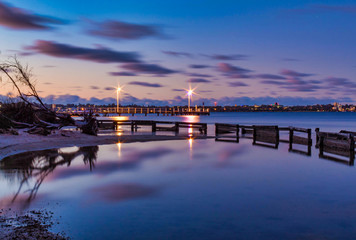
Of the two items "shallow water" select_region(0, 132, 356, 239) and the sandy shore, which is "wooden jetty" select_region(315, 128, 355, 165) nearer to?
"shallow water" select_region(0, 132, 356, 239)

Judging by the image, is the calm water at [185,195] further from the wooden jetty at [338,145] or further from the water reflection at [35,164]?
the wooden jetty at [338,145]

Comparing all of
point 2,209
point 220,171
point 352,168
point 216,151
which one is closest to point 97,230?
point 2,209

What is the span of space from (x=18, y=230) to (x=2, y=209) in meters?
2.24

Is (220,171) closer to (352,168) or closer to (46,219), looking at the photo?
(352,168)

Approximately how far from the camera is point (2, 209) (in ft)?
28.3

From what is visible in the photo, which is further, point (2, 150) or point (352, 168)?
point (2, 150)

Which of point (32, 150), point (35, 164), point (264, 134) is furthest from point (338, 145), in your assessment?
point (32, 150)

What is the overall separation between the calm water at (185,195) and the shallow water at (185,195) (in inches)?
1.1

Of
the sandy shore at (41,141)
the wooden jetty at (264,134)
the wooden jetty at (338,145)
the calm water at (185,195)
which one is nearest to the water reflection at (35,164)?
the calm water at (185,195)

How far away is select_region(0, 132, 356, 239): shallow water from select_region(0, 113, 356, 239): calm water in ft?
0.09

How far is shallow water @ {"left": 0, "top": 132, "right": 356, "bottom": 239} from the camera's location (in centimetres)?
775

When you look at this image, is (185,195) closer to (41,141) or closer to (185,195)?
(185,195)

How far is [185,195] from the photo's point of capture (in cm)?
Result: 1108

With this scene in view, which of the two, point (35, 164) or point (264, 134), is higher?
point (264, 134)
